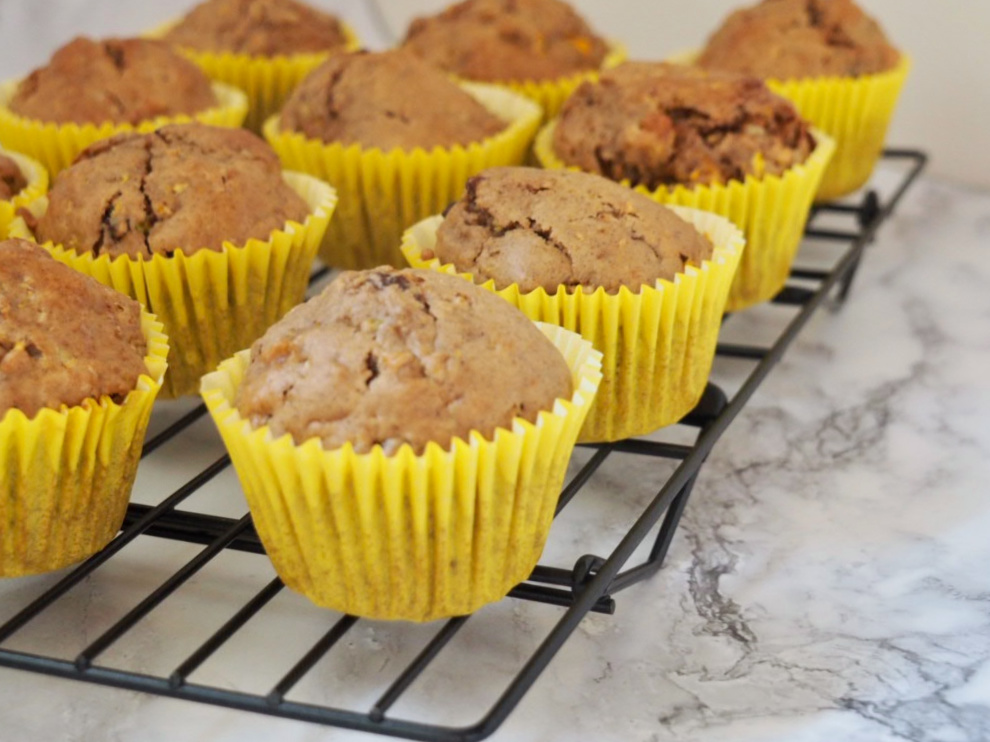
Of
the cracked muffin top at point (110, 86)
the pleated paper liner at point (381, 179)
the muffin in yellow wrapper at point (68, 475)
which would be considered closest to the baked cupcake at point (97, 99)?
the cracked muffin top at point (110, 86)

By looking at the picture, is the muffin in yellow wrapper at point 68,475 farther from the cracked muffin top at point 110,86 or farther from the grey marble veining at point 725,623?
the cracked muffin top at point 110,86

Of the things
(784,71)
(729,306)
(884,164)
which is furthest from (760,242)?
(884,164)

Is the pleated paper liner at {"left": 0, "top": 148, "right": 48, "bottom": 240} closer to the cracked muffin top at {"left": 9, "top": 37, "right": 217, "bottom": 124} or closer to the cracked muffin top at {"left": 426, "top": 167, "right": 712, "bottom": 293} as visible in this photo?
the cracked muffin top at {"left": 9, "top": 37, "right": 217, "bottom": 124}

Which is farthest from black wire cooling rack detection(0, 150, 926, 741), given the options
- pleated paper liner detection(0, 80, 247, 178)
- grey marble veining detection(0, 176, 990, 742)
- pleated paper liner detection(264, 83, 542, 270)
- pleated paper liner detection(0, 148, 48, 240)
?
pleated paper liner detection(0, 80, 247, 178)

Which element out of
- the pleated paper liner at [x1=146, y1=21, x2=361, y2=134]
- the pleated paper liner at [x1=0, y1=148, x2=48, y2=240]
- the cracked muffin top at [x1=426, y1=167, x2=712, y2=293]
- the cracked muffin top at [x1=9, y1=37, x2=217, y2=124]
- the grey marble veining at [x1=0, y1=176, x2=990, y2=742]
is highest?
the cracked muffin top at [x1=426, y1=167, x2=712, y2=293]

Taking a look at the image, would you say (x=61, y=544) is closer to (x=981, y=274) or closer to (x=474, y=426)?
(x=474, y=426)
